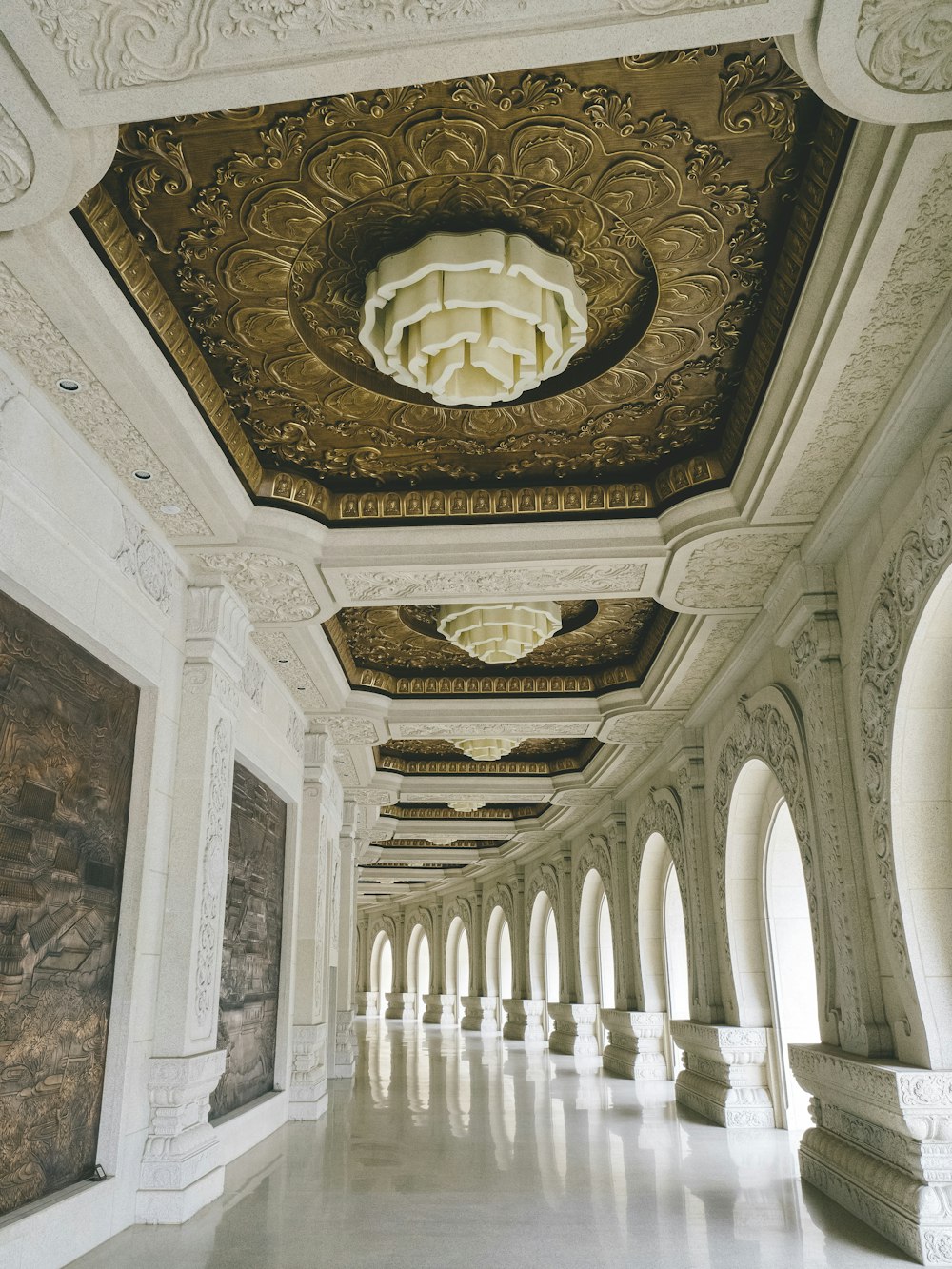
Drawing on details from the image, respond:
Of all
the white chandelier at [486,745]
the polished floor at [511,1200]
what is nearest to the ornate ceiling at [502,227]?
the polished floor at [511,1200]

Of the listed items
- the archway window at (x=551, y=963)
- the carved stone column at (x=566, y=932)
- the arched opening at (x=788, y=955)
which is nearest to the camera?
the arched opening at (x=788, y=955)

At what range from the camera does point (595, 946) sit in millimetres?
16078

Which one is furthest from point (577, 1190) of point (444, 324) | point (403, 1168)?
point (444, 324)

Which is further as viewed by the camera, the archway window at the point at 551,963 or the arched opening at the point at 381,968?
the arched opening at the point at 381,968

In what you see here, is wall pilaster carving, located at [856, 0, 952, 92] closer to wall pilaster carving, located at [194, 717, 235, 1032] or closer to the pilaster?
wall pilaster carving, located at [194, 717, 235, 1032]

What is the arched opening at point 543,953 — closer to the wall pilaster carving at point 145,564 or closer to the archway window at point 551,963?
the archway window at point 551,963

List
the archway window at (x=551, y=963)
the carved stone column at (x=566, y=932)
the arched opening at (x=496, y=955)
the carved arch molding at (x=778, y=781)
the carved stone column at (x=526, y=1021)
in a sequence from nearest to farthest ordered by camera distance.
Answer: the carved arch molding at (x=778, y=781) → the carved stone column at (x=566, y=932) → the carved stone column at (x=526, y=1021) → the archway window at (x=551, y=963) → the arched opening at (x=496, y=955)

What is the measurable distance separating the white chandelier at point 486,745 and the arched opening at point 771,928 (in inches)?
131

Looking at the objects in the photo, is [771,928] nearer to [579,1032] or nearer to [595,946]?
[595,946]

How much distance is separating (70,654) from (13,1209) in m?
2.26

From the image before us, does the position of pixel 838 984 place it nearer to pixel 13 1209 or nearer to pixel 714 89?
pixel 13 1209

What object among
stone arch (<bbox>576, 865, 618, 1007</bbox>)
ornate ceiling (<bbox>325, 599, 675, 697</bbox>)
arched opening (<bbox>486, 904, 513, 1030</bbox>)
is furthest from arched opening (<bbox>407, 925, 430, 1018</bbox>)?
ornate ceiling (<bbox>325, 599, 675, 697</bbox>)

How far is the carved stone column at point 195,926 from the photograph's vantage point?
4930mm

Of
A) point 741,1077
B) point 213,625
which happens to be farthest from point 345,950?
point 213,625
